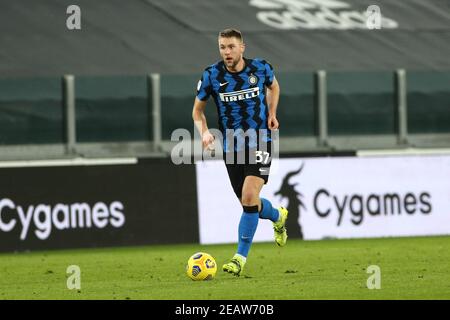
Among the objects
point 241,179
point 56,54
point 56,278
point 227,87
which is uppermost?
point 56,54

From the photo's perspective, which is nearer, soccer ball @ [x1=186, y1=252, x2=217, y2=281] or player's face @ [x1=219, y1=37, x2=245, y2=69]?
soccer ball @ [x1=186, y1=252, x2=217, y2=281]

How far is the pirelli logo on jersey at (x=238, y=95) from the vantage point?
1161cm

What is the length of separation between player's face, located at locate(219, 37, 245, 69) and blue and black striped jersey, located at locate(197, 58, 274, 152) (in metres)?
0.27

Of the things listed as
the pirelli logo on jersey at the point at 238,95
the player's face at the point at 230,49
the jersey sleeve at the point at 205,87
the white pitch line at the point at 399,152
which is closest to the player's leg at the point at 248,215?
the pirelli logo on jersey at the point at 238,95

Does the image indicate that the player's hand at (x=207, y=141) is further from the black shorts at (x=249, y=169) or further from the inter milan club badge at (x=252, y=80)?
the inter milan club badge at (x=252, y=80)

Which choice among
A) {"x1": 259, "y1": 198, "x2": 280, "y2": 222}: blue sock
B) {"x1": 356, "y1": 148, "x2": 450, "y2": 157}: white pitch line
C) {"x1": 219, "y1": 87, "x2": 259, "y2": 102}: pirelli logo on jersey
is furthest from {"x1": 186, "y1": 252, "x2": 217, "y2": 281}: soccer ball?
{"x1": 356, "y1": 148, "x2": 450, "y2": 157}: white pitch line

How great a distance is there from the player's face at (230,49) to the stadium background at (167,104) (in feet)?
17.8

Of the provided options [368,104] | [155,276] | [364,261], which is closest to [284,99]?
[368,104]

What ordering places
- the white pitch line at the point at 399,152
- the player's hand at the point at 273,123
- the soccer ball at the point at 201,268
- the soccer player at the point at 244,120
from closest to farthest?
the soccer ball at the point at 201,268, the player's hand at the point at 273,123, the soccer player at the point at 244,120, the white pitch line at the point at 399,152

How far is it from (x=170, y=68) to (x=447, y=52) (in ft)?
18.3

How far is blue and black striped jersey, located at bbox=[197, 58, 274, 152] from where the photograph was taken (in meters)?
11.6

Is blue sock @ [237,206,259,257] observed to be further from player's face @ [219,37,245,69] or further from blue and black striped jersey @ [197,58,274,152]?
player's face @ [219,37,245,69]
